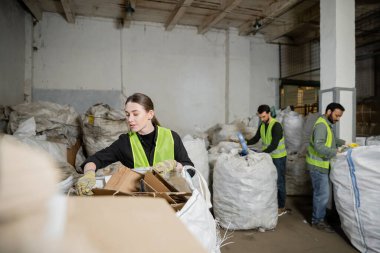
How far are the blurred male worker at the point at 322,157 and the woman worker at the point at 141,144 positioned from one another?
157 cm

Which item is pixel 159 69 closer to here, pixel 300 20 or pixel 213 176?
pixel 300 20

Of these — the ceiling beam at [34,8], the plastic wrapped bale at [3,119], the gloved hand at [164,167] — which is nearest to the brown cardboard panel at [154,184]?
the gloved hand at [164,167]

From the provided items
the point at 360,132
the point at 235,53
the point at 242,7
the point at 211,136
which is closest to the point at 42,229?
the point at 211,136

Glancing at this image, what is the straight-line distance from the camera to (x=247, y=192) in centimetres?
243

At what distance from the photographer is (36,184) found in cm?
33

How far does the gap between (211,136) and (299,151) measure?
4.64 ft

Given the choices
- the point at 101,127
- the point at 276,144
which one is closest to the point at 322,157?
the point at 276,144

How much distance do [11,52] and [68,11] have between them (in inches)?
41.3

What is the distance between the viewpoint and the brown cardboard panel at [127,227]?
1.42ft

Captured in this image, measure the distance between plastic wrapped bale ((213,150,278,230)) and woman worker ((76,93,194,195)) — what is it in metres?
1.03

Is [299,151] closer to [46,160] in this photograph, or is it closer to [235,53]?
[235,53]

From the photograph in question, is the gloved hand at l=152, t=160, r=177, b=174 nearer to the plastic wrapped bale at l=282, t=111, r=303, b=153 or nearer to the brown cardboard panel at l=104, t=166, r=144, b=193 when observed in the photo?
the brown cardboard panel at l=104, t=166, r=144, b=193

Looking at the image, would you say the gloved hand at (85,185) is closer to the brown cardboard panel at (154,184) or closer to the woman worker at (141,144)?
the brown cardboard panel at (154,184)

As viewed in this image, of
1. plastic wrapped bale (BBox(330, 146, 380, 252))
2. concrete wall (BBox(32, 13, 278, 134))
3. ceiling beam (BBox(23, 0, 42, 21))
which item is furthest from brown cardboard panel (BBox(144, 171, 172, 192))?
ceiling beam (BBox(23, 0, 42, 21))
